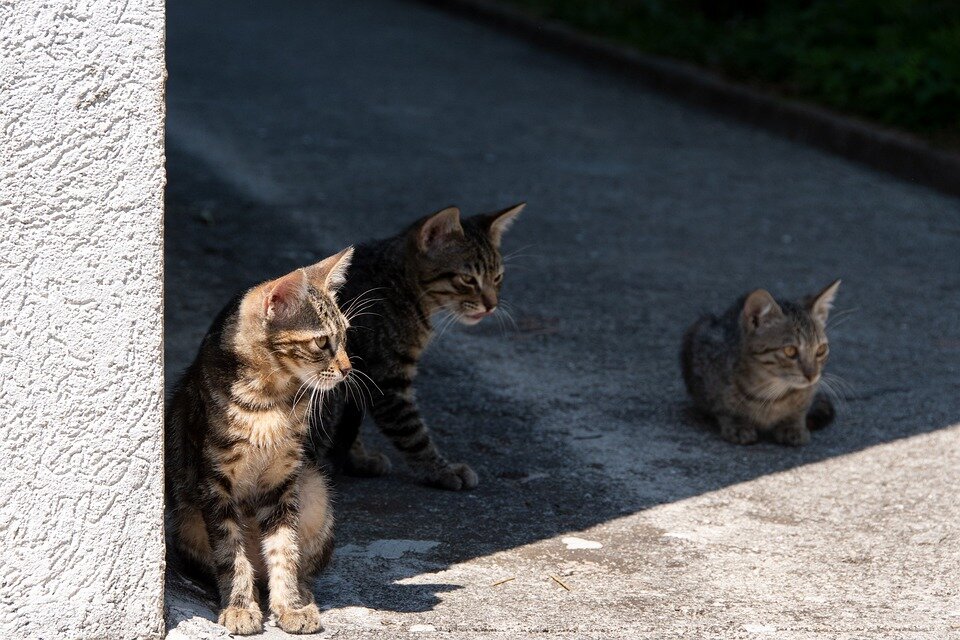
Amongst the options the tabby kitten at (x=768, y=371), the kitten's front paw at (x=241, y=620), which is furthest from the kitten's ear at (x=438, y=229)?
the kitten's front paw at (x=241, y=620)

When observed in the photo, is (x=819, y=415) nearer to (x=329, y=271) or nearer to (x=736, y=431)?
(x=736, y=431)

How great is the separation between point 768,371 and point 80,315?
3339 mm

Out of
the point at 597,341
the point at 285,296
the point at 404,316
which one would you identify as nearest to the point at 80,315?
the point at 285,296

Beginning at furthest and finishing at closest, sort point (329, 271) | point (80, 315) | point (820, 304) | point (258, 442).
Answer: point (820, 304) → point (329, 271) → point (258, 442) → point (80, 315)

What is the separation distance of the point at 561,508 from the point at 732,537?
63 centimetres

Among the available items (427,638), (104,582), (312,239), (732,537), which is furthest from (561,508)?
(312,239)

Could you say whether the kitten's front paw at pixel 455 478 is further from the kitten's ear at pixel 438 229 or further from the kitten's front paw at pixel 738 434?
the kitten's front paw at pixel 738 434

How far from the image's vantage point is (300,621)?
11.7 ft

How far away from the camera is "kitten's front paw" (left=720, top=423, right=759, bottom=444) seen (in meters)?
5.50

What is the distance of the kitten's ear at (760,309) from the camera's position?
553 centimetres

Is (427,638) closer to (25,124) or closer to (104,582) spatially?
(104,582)

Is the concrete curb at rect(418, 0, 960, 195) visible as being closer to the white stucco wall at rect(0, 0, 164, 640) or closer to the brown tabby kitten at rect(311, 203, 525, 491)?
the brown tabby kitten at rect(311, 203, 525, 491)

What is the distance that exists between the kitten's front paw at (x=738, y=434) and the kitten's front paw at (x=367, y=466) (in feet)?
5.06

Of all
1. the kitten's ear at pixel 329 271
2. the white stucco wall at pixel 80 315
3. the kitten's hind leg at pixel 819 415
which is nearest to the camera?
the white stucco wall at pixel 80 315
